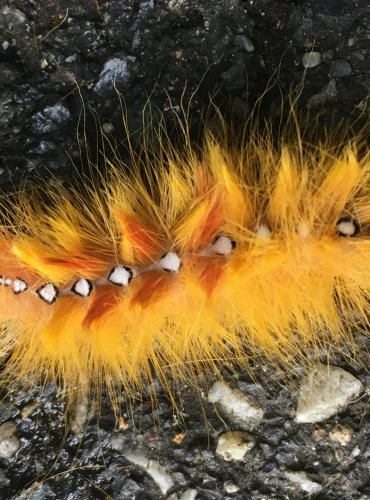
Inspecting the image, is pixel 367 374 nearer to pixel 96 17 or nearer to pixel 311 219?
pixel 311 219

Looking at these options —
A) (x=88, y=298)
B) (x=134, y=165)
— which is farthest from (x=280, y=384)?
(x=134, y=165)

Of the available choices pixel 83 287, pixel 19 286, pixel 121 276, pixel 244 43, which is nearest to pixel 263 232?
pixel 121 276

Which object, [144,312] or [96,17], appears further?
[96,17]

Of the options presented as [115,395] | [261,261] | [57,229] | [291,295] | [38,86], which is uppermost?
[38,86]

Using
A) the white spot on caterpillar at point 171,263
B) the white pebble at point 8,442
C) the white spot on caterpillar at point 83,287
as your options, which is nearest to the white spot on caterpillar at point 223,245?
the white spot on caterpillar at point 171,263

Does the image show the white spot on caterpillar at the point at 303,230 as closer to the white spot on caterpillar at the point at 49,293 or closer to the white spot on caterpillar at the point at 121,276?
the white spot on caterpillar at the point at 121,276

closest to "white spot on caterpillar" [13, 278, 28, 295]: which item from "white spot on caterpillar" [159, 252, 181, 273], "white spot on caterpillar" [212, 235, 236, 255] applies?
"white spot on caterpillar" [159, 252, 181, 273]

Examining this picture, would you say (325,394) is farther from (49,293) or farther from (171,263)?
(49,293)
